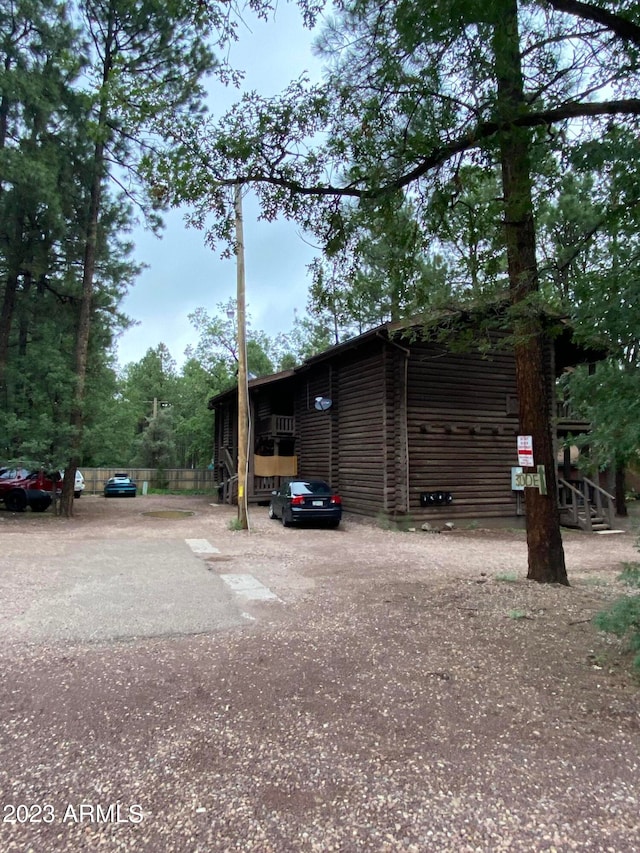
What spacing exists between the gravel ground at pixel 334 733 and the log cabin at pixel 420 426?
8.65 m

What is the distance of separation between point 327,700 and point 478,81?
5418 mm

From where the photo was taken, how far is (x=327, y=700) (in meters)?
3.57

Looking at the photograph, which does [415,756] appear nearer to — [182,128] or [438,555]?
[182,128]

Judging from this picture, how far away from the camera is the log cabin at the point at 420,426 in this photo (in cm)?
1468

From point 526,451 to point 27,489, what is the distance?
58.0 ft

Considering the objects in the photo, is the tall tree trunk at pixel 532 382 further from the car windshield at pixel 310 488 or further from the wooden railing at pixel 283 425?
the wooden railing at pixel 283 425

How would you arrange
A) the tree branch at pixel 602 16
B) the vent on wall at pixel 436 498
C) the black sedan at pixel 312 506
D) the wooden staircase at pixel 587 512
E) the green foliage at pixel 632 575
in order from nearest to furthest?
the tree branch at pixel 602 16
the green foliage at pixel 632 575
the black sedan at pixel 312 506
the vent on wall at pixel 436 498
the wooden staircase at pixel 587 512

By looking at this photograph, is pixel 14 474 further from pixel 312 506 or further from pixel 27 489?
pixel 312 506

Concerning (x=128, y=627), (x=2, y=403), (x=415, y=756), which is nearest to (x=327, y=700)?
(x=415, y=756)

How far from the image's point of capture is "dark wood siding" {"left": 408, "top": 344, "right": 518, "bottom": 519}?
49.2 feet

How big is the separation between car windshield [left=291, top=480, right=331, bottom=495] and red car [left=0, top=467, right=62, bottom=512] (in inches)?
A: 364

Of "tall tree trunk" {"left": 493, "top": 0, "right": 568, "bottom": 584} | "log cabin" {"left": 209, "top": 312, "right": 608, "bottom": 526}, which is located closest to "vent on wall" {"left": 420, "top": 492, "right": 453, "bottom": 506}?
"log cabin" {"left": 209, "top": 312, "right": 608, "bottom": 526}

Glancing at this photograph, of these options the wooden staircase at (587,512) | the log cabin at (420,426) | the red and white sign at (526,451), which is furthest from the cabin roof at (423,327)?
the wooden staircase at (587,512)

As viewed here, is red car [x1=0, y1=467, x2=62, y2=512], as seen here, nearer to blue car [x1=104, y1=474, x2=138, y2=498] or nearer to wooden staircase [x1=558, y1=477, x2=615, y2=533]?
blue car [x1=104, y1=474, x2=138, y2=498]
